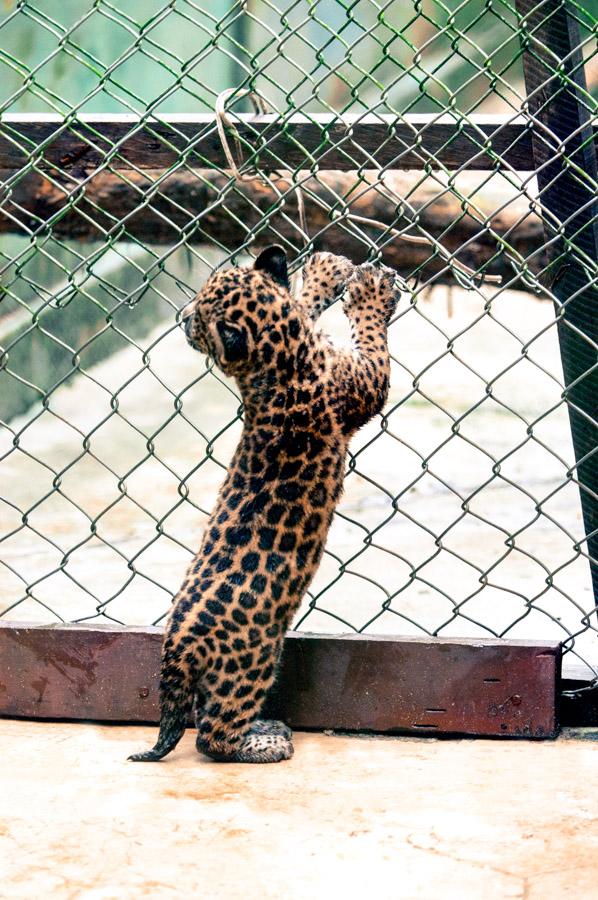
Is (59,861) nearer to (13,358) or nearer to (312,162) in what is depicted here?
→ (312,162)

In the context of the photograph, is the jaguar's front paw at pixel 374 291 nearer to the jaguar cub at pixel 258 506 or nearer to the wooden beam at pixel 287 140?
the jaguar cub at pixel 258 506

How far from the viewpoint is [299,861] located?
2.72 metres

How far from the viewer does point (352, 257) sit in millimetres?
5766

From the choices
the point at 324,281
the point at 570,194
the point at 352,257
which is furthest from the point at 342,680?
the point at 352,257

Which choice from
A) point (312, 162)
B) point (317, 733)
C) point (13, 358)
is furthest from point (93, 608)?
point (13, 358)

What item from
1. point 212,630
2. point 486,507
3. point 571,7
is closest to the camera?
point 212,630

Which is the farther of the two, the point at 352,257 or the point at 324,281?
the point at 352,257

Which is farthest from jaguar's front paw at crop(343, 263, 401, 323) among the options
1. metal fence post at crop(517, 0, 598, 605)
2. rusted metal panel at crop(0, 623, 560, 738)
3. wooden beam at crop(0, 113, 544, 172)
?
rusted metal panel at crop(0, 623, 560, 738)

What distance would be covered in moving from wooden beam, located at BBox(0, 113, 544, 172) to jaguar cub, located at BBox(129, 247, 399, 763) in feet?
1.40

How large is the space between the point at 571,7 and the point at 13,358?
6990mm

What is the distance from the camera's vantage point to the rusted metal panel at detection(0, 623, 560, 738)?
346 centimetres

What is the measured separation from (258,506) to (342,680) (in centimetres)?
60

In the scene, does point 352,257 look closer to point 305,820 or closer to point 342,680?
point 342,680

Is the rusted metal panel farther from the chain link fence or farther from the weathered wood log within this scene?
the weathered wood log
